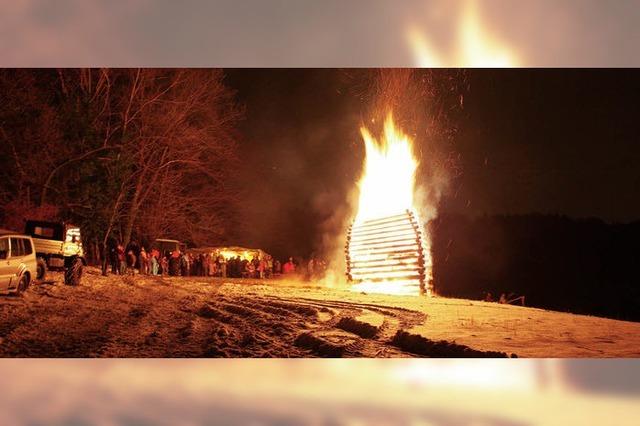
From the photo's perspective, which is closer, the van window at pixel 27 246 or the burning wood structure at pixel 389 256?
the van window at pixel 27 246

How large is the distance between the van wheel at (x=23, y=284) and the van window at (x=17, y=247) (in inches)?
7.1

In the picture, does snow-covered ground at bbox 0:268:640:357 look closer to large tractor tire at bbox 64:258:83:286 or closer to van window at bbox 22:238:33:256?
large tractor tire at bbox 64:258:83:286

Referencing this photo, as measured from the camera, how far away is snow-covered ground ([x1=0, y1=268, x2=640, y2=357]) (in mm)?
5531

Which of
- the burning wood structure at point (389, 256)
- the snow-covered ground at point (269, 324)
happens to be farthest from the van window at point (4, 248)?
Result: the burning wood structure at point (389, 256)

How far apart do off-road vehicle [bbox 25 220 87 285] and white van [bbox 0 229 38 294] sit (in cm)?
5

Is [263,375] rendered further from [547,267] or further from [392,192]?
[547,267]

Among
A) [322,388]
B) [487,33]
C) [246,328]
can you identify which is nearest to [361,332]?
[322,388]

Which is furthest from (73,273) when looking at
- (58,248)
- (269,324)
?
(269,324)

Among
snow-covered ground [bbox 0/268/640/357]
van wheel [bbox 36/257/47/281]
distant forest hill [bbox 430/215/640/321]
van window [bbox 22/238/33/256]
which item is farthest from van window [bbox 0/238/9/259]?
distant forest hill [bbox 430/215/640/321]

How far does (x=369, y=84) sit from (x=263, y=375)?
7.96 feet

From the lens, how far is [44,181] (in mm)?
5688

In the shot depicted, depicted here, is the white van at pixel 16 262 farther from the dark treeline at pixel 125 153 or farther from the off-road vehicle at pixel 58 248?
the dark treeline at pixel 125 153

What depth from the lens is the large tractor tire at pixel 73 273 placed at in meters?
5.69

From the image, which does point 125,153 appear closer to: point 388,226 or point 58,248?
point 58,248
